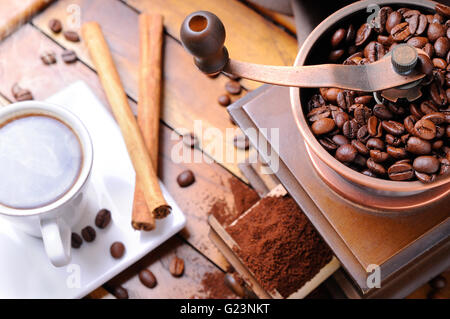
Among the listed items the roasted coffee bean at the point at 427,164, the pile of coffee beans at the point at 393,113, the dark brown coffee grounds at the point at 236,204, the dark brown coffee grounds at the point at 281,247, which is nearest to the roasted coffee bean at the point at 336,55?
the pile of coffee beans at the point at 393,113

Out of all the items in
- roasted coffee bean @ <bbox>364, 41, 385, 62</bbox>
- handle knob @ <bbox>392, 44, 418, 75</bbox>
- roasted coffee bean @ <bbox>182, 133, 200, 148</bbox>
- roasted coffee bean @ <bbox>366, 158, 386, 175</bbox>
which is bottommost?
roasted coffee bean @ <bbox>182, 133, 200, 148</bbox>

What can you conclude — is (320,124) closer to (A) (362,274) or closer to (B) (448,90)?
(B) (448,90)

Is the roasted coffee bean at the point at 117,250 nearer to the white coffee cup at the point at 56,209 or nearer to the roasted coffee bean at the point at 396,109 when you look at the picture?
the white coffee cup at the point at 56,209

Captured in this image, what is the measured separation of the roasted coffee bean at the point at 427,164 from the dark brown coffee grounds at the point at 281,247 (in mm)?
371

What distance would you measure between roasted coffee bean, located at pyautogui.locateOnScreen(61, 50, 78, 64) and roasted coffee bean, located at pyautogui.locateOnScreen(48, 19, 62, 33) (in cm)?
6

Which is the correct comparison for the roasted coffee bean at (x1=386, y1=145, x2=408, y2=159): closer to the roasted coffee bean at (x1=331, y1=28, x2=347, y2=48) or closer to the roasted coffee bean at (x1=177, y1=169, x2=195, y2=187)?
the roasted coffee bean at (x1=331, y1=28, x2=347, y2=48)

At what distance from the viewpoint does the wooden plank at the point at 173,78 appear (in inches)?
47.9

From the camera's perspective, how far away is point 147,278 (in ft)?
3.76

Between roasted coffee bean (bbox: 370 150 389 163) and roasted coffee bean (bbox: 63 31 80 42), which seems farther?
roasted coffee bean (bbox: 63 31 80 42)

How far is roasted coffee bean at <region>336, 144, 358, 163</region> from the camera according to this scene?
0.72 m

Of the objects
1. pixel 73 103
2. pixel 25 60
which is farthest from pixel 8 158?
pixel 25 60

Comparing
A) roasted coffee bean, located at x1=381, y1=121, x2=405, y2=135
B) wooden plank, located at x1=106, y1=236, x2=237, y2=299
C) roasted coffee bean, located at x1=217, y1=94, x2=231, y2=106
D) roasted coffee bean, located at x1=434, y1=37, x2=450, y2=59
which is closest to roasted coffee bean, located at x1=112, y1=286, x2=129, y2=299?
wooden plank, located at x1=106, y1=236, x2=237, y2=299

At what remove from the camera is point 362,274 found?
86cm

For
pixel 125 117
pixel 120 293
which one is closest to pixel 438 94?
pixel 125 117
